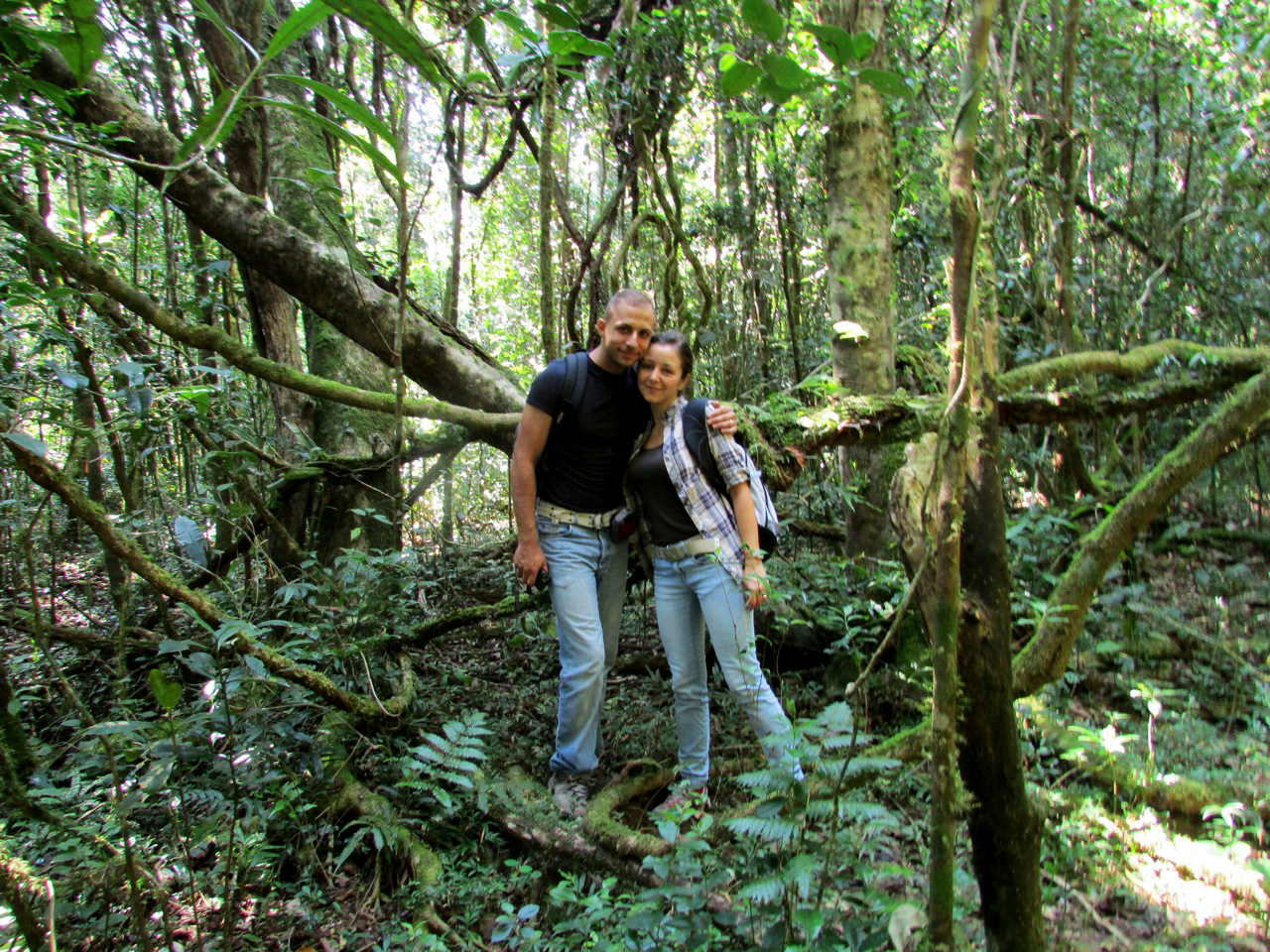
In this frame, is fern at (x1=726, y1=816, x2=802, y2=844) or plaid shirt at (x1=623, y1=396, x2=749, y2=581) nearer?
fern at (x1=726, y1=816, x2=802, y2=844)

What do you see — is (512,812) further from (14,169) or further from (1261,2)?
(1261,2)

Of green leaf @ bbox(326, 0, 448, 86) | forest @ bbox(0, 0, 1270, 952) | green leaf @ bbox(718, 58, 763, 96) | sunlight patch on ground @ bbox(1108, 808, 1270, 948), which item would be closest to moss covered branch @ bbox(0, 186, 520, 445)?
forest @ bbox(0, 0, 1270, 952)

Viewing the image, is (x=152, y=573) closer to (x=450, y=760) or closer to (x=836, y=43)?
(x=450, y=760)

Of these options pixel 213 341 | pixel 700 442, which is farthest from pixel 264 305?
pixel 700 442

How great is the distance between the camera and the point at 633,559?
154 inches

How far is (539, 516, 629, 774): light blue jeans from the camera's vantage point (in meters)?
3.11

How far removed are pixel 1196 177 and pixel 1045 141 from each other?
2.14 m

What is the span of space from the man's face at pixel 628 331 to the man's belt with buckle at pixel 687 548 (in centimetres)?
75

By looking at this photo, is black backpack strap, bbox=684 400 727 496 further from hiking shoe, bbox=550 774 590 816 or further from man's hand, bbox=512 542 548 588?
hiking shoe, bbox=550 774 590 816

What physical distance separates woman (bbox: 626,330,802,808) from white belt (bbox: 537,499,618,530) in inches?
7.7

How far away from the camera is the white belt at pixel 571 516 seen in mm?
3193

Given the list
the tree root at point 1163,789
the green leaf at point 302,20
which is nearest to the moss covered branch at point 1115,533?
the tree root at point 1163,789

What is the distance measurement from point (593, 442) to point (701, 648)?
0.96 m

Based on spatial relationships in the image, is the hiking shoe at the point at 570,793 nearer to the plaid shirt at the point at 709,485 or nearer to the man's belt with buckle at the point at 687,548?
the man's belt with buckle at the point at 687,548
